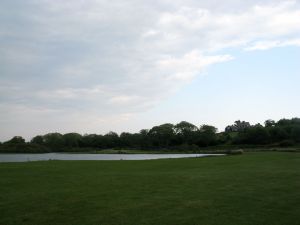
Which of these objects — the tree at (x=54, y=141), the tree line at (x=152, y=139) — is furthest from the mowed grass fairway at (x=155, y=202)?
the tree at (x=54, y=141)

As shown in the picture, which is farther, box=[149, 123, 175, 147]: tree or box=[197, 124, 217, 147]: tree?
box=[149, 123, 175, 147]: tree

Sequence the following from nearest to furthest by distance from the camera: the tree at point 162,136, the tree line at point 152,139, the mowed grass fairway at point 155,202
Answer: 1. the mowed grass fairway at point 155,202
2. the tree line at point 152,139
3. the tree at point 162,136

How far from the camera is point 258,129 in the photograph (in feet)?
427

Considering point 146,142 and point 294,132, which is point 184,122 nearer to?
point 146,142

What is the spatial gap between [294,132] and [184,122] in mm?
68174

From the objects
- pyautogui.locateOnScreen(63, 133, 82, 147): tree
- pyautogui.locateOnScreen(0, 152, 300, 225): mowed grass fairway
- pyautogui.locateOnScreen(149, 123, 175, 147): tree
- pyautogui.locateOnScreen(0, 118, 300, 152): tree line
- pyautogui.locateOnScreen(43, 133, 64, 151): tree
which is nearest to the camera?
pyautogui.locateOnScreen(0, 152, 300, 225): mowed grass fairway

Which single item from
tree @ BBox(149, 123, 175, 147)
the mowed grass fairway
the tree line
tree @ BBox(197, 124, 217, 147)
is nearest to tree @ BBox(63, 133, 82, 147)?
the tree line

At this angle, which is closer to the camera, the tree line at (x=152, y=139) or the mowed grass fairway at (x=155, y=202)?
the mowed grass fairway at (x=155, y=202)

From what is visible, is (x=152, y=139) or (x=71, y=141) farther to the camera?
(x=152, y=139)

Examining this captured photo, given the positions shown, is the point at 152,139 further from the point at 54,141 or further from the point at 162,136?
the point at 54,141

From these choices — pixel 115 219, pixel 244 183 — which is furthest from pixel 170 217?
pixel 244 183

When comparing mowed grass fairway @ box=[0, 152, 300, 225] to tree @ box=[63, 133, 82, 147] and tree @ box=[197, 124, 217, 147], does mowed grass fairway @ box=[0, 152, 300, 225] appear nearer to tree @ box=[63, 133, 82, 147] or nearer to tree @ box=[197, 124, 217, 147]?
tree @ box=[197, 124, 217, 147]

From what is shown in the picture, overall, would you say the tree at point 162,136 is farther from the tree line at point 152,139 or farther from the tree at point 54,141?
the tree at point 54,141

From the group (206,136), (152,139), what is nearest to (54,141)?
(152,139)
